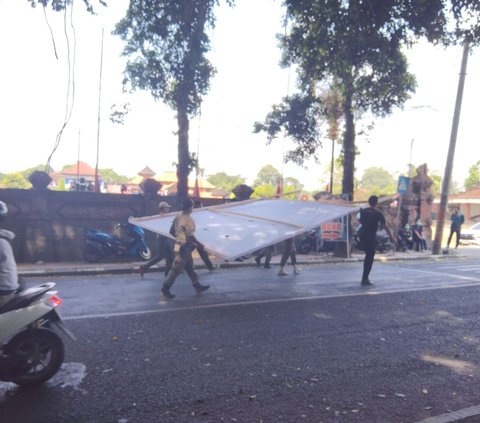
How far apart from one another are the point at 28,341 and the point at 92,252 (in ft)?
30.2

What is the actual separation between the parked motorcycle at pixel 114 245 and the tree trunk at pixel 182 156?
8.26ft

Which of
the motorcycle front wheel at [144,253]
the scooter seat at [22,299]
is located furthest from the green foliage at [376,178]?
the scooter seat at [22,299]

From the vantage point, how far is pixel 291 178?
319 feet

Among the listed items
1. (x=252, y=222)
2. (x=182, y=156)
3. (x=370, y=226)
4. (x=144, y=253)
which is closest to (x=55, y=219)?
(x=144, y=253)

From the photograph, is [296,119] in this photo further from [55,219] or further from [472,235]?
[472,235]

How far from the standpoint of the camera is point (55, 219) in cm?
1390

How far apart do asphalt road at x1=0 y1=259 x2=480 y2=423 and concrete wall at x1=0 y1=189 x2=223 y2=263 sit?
489cm

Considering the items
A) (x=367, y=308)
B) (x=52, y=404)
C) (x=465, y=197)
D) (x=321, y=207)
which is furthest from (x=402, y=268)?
(x=465, y=197)

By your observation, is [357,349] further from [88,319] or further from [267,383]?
[88,319]

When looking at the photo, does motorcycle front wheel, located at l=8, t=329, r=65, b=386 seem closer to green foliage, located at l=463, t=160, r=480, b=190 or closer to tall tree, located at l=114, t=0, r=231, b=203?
tall tree, located at l=114, t=0, r=231, b=203

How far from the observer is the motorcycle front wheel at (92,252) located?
43.4 feet

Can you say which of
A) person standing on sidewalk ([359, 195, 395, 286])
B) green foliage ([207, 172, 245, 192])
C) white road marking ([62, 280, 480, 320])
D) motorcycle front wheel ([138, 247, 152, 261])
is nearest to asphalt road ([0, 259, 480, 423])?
white road marking ([62, 280, 480, 320])

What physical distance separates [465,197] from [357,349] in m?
57.2

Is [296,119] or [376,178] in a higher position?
[376,178]
